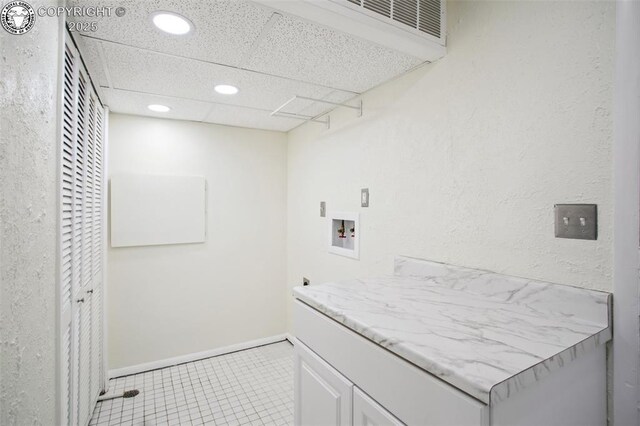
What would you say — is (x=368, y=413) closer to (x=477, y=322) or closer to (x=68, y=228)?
(x=477, y=322)

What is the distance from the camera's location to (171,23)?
1248 millimetres

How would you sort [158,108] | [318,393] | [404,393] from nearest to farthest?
1. [404,393]
2. [318,393]
3. [158,108]

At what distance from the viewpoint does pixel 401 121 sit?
A: 5.62 ft

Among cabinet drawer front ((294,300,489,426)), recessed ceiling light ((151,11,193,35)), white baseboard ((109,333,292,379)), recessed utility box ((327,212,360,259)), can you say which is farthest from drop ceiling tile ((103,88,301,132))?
white baseboard ((109,333,292,379))

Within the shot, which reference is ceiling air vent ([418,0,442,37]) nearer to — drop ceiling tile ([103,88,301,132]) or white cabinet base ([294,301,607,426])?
white cabinet base ([294,301,607,426])

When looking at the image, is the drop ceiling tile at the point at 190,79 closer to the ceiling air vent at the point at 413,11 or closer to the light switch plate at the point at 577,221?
the ceiling air vent at the point at 413,11

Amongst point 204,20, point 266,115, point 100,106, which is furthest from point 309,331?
point 100,106

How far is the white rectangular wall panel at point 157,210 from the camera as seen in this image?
7.93 feet

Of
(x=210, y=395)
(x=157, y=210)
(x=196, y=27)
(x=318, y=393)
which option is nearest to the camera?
(x=318, y=393)

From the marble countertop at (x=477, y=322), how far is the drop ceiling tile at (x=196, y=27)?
1.13m

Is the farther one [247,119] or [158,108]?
[247,119]

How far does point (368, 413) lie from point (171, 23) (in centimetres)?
160

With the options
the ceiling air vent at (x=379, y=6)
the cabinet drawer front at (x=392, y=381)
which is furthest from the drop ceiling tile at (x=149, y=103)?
the cabinet drawer front at (x=392, y=381)

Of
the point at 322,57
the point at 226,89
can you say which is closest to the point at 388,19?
the point at 322,57
